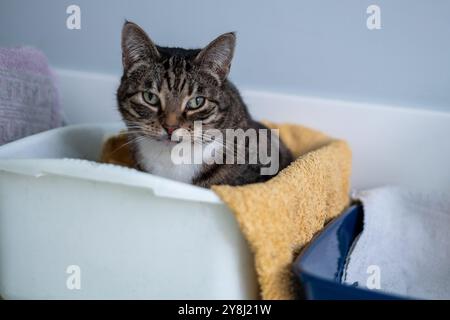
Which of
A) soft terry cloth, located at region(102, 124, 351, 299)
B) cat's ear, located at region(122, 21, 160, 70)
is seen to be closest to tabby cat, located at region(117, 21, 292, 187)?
cat's ear, located at region(122, 21, 160, 70)

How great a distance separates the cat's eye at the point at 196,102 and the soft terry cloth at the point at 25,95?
1.65 ft

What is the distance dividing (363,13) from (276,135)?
485mm

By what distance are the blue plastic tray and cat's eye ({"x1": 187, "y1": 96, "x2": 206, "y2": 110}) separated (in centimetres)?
39

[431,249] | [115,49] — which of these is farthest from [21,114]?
[431,249]

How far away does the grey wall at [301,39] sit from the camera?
53.1 inches

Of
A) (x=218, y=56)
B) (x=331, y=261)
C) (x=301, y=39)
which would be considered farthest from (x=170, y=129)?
(x=301, y=39)

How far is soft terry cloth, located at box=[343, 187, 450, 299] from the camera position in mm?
1085

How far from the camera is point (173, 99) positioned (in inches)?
40.1

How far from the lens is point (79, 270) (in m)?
0.91

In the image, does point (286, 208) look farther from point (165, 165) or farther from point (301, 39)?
point (301, 39)

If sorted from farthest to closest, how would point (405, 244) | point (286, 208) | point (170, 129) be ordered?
1. point (405, 244)
2. point (170, 129)
3. point (286, 208)

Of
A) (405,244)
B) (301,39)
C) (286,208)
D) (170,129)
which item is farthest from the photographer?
(301,39)

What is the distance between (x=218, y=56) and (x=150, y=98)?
0.18 meters

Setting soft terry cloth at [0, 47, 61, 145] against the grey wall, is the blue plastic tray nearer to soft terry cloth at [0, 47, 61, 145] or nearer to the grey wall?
the grey wall
